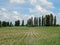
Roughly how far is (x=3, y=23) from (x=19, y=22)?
1397 centimetres

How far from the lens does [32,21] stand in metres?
152

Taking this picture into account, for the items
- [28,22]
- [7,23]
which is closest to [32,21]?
[28,22]

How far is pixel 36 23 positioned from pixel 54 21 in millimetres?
19977

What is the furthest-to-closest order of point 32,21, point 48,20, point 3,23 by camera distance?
point 32,21, point 3,23, point 48,20

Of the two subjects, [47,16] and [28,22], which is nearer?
[47,16]

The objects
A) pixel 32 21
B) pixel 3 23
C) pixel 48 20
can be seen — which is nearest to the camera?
pixel 48 20

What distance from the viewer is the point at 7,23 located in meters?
141

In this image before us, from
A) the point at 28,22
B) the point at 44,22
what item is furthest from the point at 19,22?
the point at 44,22

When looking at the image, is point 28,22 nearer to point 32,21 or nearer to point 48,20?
point 32,21

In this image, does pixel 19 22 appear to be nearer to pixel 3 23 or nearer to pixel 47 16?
pixel 3 23

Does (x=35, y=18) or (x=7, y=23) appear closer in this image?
(x=7, y=23)

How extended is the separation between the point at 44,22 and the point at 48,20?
5515 millimetres

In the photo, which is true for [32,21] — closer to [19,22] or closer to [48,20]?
[19,22]

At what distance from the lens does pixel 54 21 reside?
127750mm
